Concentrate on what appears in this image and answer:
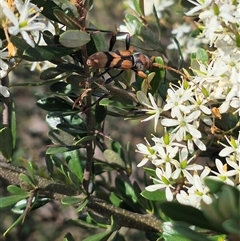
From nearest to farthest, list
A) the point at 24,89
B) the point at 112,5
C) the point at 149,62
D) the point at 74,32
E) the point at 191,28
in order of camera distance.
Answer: the point at 74,32
the point at 149,62
the point at 191,28
the point at 24,89
the point at 112,5

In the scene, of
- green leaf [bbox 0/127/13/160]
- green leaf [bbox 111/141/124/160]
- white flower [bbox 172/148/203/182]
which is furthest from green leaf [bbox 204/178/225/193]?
green leaf [bbox 111/141/124/160]

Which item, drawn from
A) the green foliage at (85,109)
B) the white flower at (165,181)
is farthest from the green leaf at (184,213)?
the white flower at (165,181)

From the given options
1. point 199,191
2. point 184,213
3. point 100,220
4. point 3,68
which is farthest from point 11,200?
point 184,213

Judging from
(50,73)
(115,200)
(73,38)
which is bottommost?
(115,200)

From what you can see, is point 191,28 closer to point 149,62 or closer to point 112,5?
point 149,62

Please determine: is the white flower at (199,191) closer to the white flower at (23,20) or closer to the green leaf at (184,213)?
the green leaf at (184,213)

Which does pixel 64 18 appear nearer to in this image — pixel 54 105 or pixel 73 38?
pixel 73 38

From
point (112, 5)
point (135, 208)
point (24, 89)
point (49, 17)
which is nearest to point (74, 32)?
point (49, 17)
